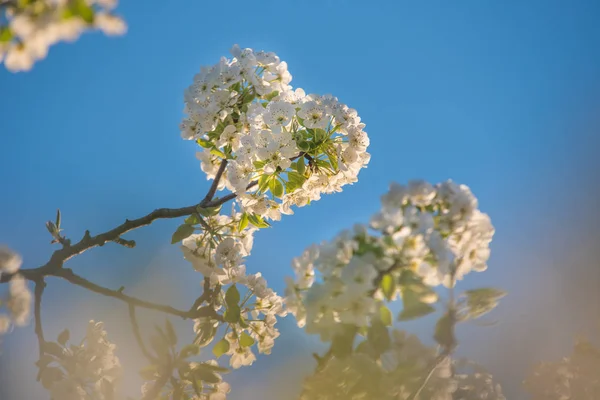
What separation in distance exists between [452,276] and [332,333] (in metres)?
0.29

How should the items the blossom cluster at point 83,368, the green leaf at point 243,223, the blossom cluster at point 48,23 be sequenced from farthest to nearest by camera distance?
the green leaf at point 243,223 → the blossom cluster at point 83,368 → the blossom cluster at point 48,23

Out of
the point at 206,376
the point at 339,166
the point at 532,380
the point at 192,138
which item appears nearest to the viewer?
the point at 532,380

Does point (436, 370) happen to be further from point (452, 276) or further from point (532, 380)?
point (532, 380)

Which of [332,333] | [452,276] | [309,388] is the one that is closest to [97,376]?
[309,388]

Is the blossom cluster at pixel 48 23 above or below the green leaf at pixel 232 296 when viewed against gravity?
above

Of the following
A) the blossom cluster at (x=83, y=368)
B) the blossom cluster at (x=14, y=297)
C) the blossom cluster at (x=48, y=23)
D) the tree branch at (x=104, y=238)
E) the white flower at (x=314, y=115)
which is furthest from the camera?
the white flower at (x=314, y=115)

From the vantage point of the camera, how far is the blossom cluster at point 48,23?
3.10 ft

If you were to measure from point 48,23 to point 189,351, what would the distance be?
97cm

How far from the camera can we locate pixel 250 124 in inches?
75.7

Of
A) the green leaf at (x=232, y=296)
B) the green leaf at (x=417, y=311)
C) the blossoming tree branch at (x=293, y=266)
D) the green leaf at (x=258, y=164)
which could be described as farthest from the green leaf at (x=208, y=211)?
the green leaf at (x=417, y=311)

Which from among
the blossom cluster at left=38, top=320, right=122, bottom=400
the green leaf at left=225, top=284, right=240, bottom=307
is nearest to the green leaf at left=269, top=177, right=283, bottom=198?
the green leaf at left=225, top=284, right=240, bottom=307

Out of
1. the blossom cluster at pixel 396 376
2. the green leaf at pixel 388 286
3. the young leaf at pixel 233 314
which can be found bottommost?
the blossom cluster at pixel 396 376

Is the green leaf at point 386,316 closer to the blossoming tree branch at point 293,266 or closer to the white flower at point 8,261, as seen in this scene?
the blossoming tree branch at point 293,266

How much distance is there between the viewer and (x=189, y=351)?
1.45m
